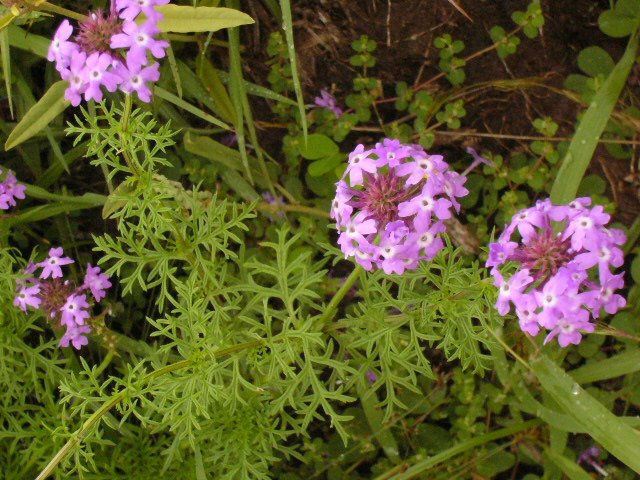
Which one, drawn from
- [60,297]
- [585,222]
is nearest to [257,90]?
[60,297]

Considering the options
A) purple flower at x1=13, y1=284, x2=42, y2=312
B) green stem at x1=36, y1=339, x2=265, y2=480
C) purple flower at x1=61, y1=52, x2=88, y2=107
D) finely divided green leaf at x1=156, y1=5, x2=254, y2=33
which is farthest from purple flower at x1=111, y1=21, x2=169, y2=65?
purple flower at x1=13, y1=284, x2=42, y2=312

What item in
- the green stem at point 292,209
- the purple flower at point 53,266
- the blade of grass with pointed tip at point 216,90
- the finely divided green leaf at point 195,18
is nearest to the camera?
the finely divided green leaf at point 195,18

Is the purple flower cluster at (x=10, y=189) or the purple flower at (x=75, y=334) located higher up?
the purple flower cluster at (x=10, y=189)

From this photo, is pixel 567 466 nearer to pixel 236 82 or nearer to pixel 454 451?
pixel 454 451

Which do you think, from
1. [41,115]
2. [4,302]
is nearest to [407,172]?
[41,115]

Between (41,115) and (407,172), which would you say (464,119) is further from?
(41,115)

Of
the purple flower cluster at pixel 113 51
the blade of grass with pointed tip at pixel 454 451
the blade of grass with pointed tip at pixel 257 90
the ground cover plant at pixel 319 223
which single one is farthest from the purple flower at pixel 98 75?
the blade of grass with pointed tip at pixel 454 451

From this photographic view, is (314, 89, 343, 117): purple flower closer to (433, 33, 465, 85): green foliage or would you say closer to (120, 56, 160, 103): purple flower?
(433, 33, 465, 85): green foliage

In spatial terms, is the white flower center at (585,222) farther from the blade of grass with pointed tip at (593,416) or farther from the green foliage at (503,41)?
the green foliage at (503,41)
